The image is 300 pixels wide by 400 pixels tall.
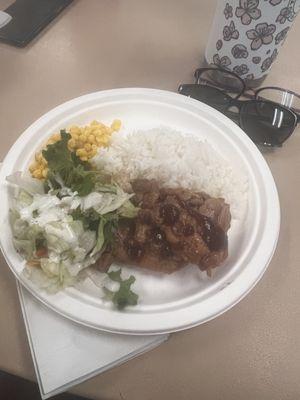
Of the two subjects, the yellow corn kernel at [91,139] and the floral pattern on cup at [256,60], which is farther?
the floral pattern on cup at [256,60]

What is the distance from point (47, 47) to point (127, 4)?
494 mm

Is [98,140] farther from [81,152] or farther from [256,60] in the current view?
[256,60]

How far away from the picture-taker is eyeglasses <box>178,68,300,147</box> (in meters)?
1.18

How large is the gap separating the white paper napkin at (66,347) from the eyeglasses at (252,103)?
2.63ft

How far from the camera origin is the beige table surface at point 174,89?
0.78 m

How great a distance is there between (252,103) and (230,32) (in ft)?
0.86

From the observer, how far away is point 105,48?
1469 mm

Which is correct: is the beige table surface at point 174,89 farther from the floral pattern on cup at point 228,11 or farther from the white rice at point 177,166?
the floral pattern on cup at point 228,11

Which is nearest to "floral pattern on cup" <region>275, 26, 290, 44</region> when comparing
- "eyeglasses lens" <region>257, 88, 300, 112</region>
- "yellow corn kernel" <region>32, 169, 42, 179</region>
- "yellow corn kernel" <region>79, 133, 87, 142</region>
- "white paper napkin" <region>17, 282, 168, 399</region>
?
"eyeglasses lens" <region>257, 88, 300, 112</region>

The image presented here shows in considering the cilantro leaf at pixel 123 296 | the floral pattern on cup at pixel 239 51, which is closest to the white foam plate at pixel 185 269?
the cilantro leaf at pixel 123 296

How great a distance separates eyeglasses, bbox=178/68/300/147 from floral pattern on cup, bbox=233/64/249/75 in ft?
0.08

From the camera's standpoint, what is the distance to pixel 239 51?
118 centimetres

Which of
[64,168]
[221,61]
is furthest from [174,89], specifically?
[64,168]

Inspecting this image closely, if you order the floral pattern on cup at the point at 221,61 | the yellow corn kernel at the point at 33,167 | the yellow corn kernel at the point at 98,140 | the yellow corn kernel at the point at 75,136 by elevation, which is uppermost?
the floral pattern on cup at the point at 221,61
